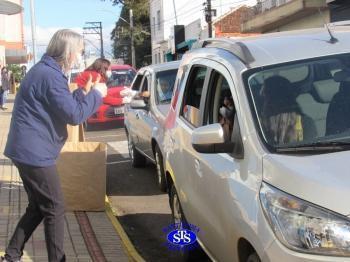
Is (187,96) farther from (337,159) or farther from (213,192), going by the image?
(337,159)

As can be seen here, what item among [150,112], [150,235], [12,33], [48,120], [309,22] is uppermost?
[12,33]

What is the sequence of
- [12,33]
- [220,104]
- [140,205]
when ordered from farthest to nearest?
[12,33] < [140,205] < [220,104]

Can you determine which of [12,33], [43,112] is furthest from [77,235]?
[12,33]

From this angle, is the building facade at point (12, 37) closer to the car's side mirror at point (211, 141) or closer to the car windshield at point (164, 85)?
the car windshield at point (164, 85)

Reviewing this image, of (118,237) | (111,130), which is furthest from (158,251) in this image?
(111,130)

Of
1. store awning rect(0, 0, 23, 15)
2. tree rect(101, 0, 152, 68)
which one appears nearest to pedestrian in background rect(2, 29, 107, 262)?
store awning rect(0, 0, 23, 15)

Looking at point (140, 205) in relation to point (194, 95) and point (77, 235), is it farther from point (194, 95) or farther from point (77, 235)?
point (194, 95)

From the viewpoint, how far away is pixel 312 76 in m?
3.89

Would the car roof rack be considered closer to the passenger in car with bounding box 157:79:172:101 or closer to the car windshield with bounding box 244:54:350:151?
the car windshield with bounding box 244:54:350:151

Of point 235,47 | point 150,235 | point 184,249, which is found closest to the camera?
point 235,47

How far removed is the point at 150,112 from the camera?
911 centimetres

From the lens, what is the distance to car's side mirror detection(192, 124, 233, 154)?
364cm

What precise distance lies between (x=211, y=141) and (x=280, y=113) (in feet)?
1.49

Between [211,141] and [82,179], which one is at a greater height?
[211,141]
